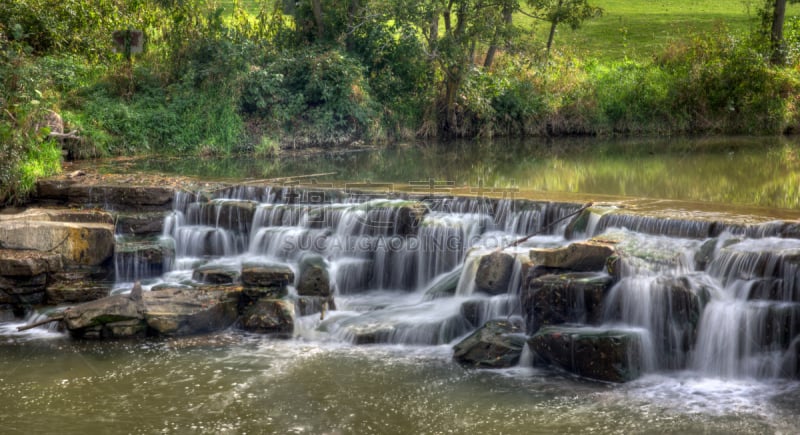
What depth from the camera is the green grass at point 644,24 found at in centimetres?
3525

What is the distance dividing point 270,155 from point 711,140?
12.9 meters

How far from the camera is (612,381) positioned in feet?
28.4

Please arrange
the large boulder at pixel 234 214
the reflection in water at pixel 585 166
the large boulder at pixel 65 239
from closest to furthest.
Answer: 1. the large boulder at pixel 65 239
2. the large boulder at pixel 234 214
3. the reflection in water at pixel 585 166

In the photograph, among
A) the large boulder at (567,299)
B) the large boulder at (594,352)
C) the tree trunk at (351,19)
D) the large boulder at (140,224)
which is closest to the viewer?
the large boulder at (594,352)

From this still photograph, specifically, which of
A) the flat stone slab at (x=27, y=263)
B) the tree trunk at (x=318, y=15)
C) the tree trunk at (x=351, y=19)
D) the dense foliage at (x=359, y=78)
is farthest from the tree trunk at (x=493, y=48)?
the flat stone slab at (x=27, y=263)

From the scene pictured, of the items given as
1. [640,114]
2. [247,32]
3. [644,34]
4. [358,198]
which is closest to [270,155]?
[247,32]

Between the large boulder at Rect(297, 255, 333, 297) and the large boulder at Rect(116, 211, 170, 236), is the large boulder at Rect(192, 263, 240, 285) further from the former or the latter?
the large boulder at Rect(116, 211, 170, 236)

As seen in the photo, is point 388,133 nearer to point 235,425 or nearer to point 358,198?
point 358,198

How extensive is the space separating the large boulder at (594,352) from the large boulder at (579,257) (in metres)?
1.12

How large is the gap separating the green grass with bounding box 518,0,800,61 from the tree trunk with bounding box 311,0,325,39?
11.1m

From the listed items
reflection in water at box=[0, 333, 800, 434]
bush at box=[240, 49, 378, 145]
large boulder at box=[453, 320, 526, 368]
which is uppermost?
bush at box=[240, 49, 378, 145]

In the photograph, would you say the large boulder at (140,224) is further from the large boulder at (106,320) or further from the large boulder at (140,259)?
the large boulder at (106,320)

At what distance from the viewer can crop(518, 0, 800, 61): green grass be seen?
116 ft

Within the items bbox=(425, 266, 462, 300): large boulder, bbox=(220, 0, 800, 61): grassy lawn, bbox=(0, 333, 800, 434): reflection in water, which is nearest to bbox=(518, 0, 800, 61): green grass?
bbox=(220, 0, 800, 61): grassy lawn
